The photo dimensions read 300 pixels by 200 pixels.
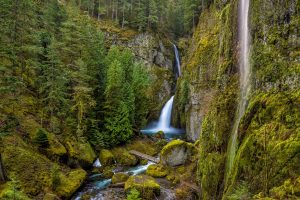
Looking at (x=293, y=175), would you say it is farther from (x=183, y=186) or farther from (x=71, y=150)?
(x=71, y=150)

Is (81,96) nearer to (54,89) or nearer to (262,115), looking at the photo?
(54,89)

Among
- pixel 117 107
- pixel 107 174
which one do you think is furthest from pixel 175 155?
pixel 117 107

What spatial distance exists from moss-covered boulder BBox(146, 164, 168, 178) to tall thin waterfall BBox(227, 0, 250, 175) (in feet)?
36.2

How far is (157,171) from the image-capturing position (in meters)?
25.0

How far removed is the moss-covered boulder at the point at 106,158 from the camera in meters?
27.7

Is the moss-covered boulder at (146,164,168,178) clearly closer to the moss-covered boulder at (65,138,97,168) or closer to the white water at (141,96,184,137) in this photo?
the moss-covered boulder at (65,138,97,168)

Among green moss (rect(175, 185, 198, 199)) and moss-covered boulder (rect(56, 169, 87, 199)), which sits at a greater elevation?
green moss (rect(175, 185, 198, 199))

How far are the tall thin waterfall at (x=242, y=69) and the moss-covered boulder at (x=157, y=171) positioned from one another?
11.0 meters

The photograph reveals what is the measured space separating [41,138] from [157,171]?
10.8 meters

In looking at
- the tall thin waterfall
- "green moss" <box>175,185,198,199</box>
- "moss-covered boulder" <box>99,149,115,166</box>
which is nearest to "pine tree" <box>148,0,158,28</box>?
"moss-covered boulder" <box>99,149,115,166</box>

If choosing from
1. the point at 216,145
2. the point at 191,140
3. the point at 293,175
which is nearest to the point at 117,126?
the point at 191,140

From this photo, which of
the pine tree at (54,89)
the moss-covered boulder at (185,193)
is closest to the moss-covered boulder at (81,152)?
the pine tree at (54,89)

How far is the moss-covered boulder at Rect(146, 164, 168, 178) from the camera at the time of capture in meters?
24.6

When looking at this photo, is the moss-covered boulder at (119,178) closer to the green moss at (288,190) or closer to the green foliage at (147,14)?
the green moss at (288,190)
